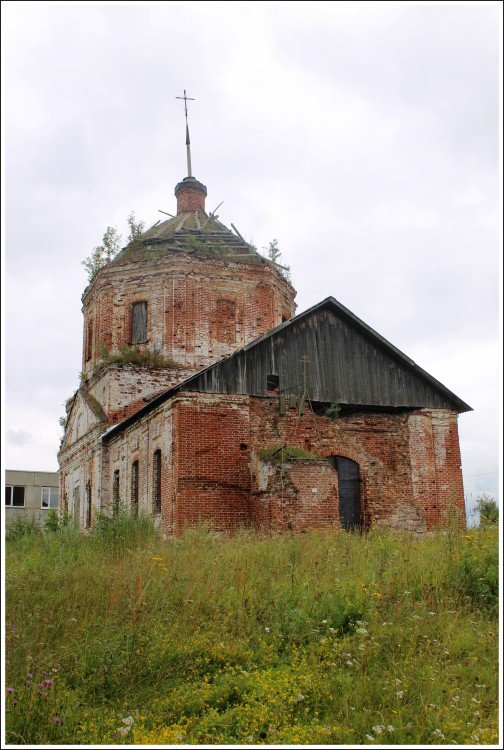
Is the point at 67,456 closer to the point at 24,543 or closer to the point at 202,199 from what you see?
the point at 202,199

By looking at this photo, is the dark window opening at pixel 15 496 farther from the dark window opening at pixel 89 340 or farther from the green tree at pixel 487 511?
the green tree at pixel 487 511

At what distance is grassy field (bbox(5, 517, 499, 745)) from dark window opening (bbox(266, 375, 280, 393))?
24.3 feet

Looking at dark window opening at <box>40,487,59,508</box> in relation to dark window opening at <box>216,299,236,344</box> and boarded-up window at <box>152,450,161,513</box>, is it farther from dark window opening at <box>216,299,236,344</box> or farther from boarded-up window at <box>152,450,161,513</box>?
boarded-up window at <box>152,450,161,513</box>

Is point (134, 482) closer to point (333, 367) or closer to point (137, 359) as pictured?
point (137, 359)

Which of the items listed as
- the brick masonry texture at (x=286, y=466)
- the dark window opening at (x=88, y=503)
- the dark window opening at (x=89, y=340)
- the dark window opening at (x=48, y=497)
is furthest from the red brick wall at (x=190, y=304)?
the dark window opening at (x=48, y=497)

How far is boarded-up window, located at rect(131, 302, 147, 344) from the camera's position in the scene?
77.5 ft

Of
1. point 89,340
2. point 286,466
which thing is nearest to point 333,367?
point 286,466

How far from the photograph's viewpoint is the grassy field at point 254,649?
5531mm

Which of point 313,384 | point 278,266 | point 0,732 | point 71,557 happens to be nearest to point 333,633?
point 0,732

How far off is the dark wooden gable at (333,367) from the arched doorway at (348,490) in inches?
59.1

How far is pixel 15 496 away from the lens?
45.6m

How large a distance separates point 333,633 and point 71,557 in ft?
14.0

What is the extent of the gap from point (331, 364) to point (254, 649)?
11088 mm

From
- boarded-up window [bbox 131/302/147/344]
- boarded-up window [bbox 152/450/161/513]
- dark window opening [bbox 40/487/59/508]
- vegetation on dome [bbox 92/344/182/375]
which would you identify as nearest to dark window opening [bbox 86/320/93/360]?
boarded-up window [bbox 131/302/147/344]
